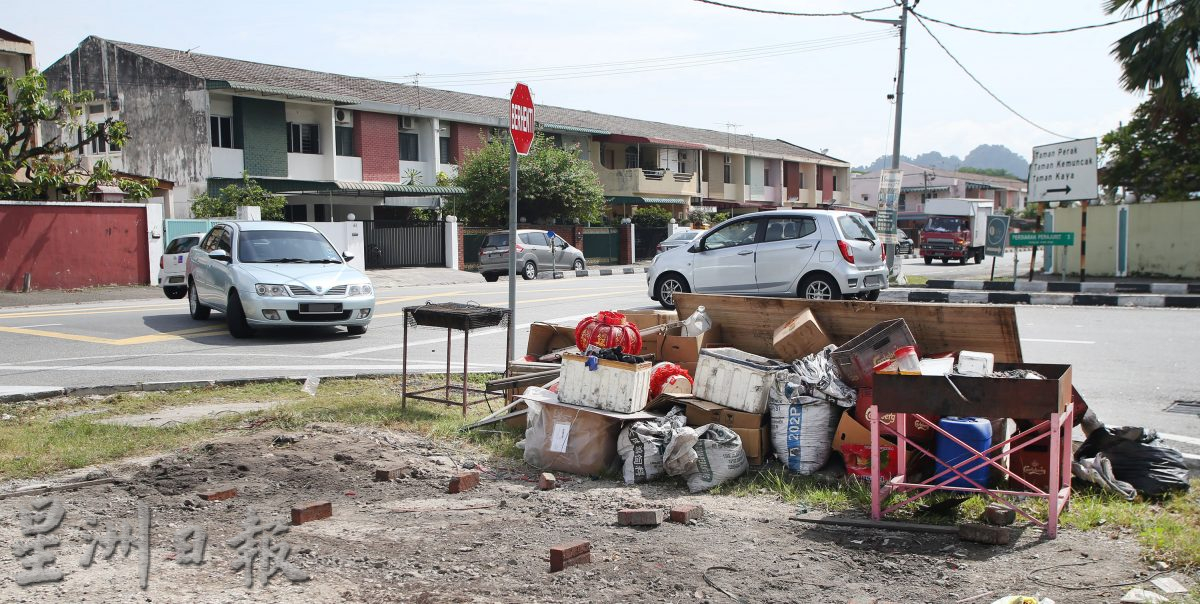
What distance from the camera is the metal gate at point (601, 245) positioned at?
40.3 meters

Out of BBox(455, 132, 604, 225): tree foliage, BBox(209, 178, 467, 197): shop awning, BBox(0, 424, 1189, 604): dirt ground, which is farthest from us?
BBox(455, 132, 604, 225): tree foliage

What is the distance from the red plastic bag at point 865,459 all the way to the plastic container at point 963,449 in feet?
0.91

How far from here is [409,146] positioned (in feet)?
127

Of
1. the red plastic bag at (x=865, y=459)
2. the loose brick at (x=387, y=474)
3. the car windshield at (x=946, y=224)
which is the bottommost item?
the loose brick at (x=387, y=474)

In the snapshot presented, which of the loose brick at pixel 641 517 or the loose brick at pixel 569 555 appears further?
the loose brick at pixel 641 517

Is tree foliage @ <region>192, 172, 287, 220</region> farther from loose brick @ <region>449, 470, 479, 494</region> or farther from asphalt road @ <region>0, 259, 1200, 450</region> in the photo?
loose brick @ <region>449, 470, 479, 494</region>

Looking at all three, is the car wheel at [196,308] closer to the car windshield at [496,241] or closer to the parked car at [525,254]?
the parked car at [525,254]

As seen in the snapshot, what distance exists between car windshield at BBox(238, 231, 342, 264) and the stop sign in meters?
6.34

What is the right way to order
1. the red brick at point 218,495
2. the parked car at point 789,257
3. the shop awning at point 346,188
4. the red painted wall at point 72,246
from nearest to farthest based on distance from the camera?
the red brick at point 218,495
the parked car at point 789,257
the red painted wall at point 72,246
the shop awning at point 346,188

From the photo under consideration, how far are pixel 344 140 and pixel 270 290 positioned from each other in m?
24.6

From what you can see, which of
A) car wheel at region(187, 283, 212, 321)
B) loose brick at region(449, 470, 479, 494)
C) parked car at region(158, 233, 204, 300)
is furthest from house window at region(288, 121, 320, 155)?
loose brick at region(449, 470, 479, 494)

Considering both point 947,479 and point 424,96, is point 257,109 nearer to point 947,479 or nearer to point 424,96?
point 424,96

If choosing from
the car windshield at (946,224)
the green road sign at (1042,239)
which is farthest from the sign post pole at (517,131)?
the car windshield at (946,224)

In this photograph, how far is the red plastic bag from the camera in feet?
18.8
